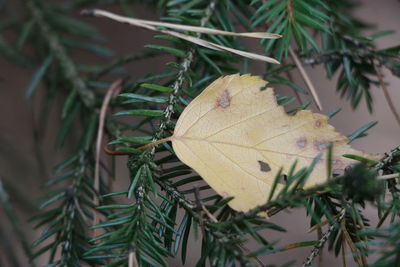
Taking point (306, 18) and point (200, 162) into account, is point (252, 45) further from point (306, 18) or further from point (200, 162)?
point (200, 162)

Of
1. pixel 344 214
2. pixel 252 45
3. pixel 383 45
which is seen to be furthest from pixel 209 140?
pixel 383 45

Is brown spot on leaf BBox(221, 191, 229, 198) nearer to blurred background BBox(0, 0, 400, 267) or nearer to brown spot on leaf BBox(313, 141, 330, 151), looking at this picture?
brown spot on leaf BBox(313, 141, 330, 151)

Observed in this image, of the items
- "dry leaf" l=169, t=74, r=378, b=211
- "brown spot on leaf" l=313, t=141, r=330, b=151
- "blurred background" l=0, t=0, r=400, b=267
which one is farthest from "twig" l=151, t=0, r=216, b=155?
"blurred background" l=0, t=0, r=400, b=267

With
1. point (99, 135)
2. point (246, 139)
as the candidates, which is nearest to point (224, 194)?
point (246, 139)

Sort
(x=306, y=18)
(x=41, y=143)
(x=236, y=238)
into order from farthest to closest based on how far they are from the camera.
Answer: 1. (x=41, y=143)
2. (x=306, y=18)
3. (x=236, y=238)

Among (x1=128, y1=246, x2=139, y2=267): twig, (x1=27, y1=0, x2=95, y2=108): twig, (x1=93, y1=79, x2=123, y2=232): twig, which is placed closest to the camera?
(x1=128, y1=246, x2=139, y2=267): twig

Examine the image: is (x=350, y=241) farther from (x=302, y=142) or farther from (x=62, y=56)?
(x=62, y=56)
